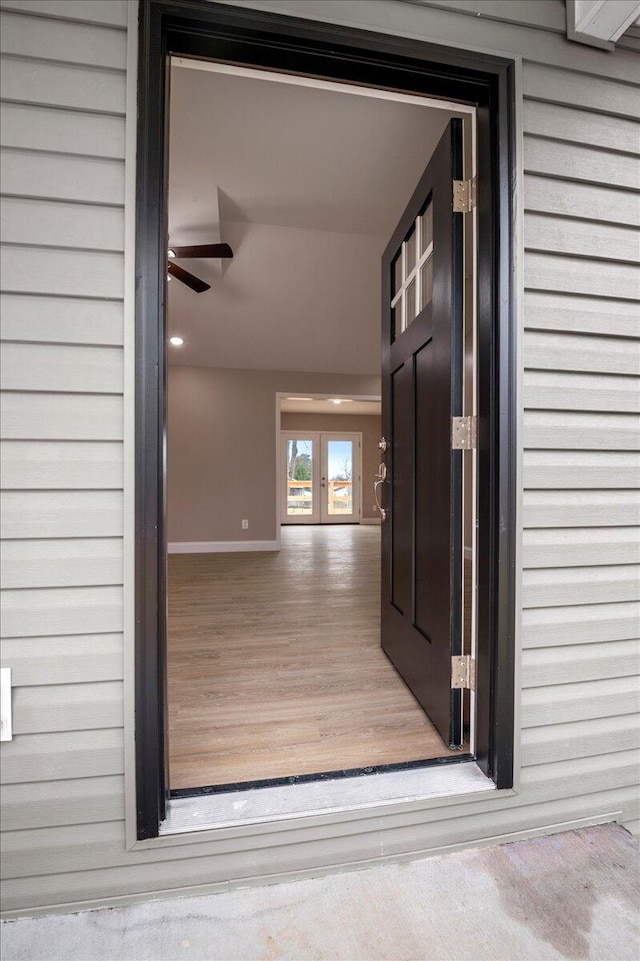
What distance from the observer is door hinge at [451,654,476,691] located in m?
1.45

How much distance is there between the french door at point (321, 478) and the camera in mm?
10078

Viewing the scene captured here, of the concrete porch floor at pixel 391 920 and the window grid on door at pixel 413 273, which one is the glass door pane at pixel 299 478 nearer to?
the window grid on door at pixel 413 273

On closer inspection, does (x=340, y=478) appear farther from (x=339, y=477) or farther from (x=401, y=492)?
(x=401, y=492)

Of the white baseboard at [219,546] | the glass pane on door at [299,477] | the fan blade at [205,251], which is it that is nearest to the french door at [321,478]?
the glass pane on door at [299,477]

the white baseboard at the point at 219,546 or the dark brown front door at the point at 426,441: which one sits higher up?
the dark brown front door at the point at 426,441

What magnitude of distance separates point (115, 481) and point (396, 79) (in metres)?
1.41

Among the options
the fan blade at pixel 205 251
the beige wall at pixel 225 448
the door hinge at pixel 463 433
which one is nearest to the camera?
the door hinge at pixel 463 433

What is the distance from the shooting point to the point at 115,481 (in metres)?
1.09

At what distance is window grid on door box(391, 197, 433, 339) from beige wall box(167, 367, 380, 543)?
407 cm

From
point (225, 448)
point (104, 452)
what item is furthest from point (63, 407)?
point (225, 448)

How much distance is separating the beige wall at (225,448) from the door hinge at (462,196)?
4768mm

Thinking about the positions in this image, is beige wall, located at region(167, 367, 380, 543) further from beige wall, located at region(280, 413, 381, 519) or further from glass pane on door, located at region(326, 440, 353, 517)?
glass pane on door, located at region(326, 440, 353, 517)

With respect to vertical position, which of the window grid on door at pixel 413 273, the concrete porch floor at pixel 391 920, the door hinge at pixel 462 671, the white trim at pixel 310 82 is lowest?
the concrete porch floor at pixel 391 920

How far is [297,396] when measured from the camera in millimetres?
6191
